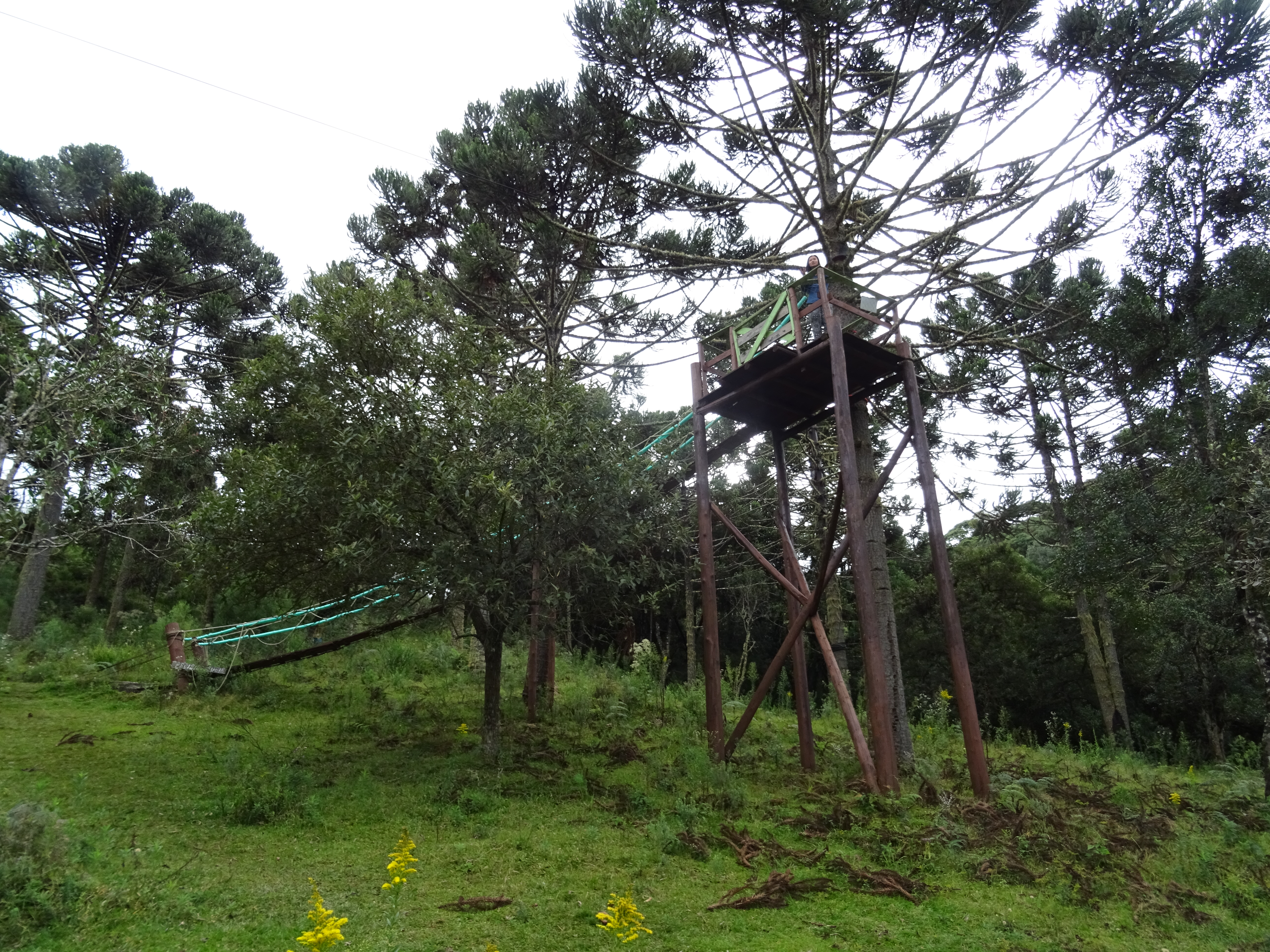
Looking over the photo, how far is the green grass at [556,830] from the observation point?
15.5 ft

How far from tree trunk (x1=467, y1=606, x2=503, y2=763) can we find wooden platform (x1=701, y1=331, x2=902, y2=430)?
12.7 feet

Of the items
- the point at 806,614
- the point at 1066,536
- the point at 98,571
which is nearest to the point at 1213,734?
the point at 1066,536

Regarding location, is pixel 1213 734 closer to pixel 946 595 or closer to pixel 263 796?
pixel 946 595

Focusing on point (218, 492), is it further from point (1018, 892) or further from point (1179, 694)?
point (1179, 694)

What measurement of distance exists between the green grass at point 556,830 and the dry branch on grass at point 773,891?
2.8 inches

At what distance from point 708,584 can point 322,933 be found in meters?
6.57

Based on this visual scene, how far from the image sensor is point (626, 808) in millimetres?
7625

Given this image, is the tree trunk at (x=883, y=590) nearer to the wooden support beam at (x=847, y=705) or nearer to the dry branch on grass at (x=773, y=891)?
the wooden support beam at (x=847, y=705)

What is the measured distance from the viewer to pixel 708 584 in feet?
31.2

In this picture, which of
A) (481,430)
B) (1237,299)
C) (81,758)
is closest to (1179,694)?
(1237,299)

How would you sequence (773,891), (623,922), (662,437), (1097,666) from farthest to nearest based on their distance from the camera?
(1097,666)
(662,437)
(773,891)
(623,922)

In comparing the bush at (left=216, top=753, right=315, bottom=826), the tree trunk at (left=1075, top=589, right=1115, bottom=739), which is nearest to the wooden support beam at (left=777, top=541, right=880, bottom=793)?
the bush at (left=216, top=753, right=315, bottom=826)

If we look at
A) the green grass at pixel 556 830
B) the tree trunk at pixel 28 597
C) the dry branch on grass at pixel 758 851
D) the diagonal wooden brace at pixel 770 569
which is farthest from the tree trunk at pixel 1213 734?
the tree trunk at pixel 28 597

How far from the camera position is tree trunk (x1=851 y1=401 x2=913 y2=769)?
9664mm
